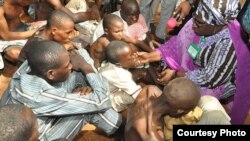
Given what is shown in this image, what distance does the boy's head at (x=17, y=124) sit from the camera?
181 cm

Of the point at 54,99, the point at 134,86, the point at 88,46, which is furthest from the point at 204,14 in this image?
the point at 88,46

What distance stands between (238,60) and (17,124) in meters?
1.67

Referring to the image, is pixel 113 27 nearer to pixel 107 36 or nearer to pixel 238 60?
pixel 107 36

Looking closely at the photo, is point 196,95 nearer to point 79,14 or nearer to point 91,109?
point 91,109

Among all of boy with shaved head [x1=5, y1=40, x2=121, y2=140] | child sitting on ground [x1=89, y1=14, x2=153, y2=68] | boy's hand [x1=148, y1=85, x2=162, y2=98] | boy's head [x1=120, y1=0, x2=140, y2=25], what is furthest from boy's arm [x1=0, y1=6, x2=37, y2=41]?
boy's hand [x1=148, y1=85, x2=162, y2=98]

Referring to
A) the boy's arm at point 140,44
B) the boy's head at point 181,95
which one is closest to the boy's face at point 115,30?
the boy's arm at point 140,44

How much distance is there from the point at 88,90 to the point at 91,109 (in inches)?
10.0

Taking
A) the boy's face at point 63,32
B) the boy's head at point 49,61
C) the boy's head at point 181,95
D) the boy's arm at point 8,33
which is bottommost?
the boy's arm at point 8,33

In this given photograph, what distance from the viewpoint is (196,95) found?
2154 millimetres

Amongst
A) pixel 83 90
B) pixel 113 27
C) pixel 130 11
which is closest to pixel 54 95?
pixel 83 90

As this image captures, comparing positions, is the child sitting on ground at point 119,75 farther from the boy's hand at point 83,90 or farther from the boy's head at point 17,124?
the boy's head at point 17,124

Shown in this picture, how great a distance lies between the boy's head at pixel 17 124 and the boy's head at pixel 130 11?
2172 millimetres

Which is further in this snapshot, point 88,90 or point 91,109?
point 88,90

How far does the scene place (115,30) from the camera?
11.3 feet
